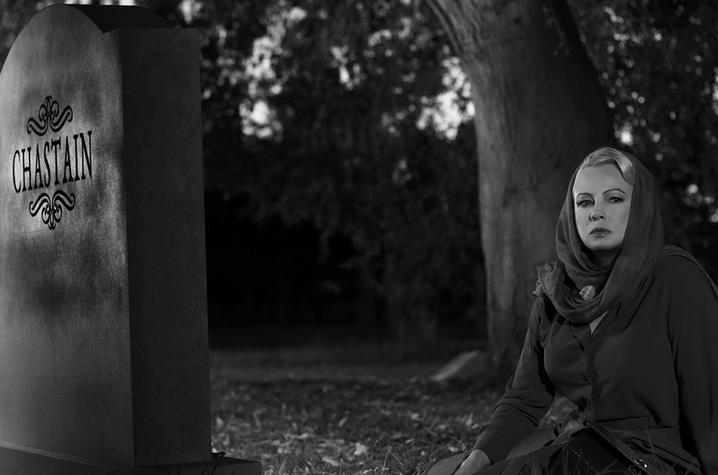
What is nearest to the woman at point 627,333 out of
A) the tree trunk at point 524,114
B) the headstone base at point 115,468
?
the headstone base at point 115,468

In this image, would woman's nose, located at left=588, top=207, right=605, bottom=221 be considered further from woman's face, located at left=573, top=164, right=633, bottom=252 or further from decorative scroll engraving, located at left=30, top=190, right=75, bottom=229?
decorative scroll engraving, located at left=30, top=190, right=75, bottom=229

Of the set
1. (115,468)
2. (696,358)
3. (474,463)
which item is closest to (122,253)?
(115,468)

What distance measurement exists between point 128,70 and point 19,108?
1348 millimetres

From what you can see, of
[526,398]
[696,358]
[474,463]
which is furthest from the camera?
[526,398]

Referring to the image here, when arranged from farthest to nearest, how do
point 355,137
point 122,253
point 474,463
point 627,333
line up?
point 355,137
point 122,253
point 474,463
point 627,333

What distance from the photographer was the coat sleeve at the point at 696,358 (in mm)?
3756

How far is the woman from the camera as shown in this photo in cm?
378

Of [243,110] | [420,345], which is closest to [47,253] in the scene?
[243,110]

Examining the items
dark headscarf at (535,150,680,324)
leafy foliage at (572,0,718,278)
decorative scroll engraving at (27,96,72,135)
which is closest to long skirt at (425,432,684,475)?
dark headscarf at (535,150,680,324)

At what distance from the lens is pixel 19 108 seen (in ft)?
19.4

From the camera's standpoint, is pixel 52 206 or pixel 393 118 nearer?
pixel 52 206

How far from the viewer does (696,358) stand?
3764mm

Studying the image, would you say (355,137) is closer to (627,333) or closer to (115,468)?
(115,468)

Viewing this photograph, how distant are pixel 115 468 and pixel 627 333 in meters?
2.10
